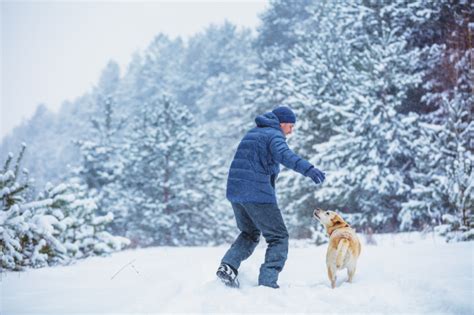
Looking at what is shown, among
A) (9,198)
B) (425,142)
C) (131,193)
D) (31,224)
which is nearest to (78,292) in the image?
(31,224)

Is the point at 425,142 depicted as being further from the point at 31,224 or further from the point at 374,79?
the point at 31,224

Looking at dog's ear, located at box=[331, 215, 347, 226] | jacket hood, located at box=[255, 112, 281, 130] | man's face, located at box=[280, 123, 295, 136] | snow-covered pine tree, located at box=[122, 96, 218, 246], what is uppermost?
jacket hood, located at box=[255, 112, 281, 130]

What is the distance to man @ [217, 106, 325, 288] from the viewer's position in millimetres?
3271

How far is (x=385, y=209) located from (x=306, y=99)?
433 centimetres

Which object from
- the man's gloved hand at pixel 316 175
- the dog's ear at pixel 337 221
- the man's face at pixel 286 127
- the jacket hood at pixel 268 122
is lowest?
the dog's ear at pixel 337 221

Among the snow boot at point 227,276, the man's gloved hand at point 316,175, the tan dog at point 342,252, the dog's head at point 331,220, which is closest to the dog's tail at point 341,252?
the tan dog at point 342,252

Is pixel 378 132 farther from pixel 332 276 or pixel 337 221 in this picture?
pixel 332 276

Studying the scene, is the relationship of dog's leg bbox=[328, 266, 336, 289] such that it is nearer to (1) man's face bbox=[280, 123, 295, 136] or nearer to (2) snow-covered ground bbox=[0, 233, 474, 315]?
(2) snow-covered ground bbox=[0, 233, 474, 315]

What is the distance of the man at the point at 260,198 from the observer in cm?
327

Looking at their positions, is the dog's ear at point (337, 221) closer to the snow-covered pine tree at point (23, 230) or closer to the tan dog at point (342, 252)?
the tan dog at point (342, 252)

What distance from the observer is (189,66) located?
125 ft

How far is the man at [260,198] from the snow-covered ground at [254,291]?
20cm

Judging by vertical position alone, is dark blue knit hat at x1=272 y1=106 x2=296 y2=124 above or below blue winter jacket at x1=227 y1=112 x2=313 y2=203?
above

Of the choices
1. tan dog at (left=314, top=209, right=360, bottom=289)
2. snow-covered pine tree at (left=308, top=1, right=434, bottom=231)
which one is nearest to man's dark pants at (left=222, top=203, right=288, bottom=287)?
tan dog at (left=314, top=209, right=360, bottom=289)
